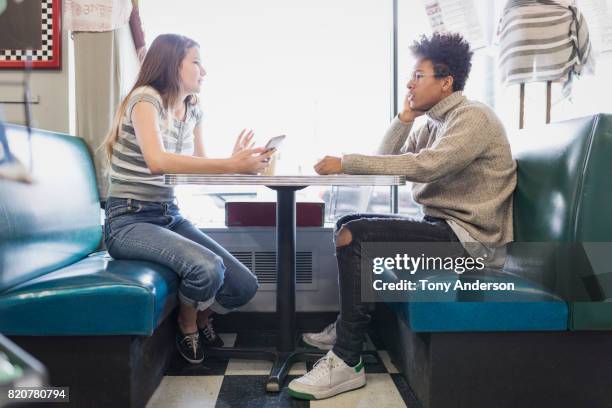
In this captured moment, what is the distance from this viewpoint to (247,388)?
1.82m

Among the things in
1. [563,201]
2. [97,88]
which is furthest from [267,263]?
[563,201]

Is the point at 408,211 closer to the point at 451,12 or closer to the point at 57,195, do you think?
the point at 451,12

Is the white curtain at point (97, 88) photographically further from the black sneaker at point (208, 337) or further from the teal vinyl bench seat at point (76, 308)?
the black sneaker at point (208, 337)

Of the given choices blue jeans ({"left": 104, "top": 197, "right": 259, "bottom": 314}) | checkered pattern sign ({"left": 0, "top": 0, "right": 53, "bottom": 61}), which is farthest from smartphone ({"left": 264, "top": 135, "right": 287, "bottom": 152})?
checkered pattern sign ({"left": 0, "top": 0, "right": 53, "bottom": 61})

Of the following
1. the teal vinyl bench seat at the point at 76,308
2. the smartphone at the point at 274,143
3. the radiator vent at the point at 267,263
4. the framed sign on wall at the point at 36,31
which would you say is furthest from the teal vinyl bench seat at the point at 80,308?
the framed sign on wall at the point at 36,31

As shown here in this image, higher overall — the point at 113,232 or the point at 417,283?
the point at 113,232

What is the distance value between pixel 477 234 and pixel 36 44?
225cm

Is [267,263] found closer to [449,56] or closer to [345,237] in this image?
[345,237]

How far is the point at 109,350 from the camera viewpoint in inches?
59.6

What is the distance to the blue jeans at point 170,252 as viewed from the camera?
173 cm

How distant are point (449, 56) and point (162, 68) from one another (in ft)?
3.53

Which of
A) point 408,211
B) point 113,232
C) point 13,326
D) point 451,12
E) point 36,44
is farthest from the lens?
point 408,211

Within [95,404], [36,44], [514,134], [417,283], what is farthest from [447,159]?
[36,44]

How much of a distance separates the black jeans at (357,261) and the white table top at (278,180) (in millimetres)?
205
